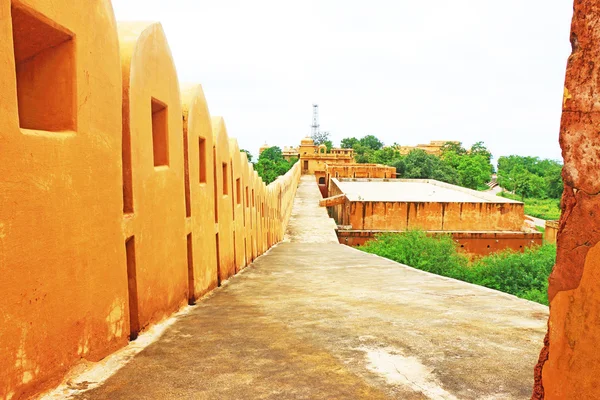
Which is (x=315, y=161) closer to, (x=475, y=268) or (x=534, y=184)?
(x=534, y=184)

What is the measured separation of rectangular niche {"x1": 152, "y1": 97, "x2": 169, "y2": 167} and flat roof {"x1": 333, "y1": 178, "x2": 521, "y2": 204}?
20.2 meters

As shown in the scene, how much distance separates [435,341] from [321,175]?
141 ft

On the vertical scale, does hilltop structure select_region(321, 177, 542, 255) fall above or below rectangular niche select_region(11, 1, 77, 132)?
below

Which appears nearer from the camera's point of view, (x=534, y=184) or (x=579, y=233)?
(x=579, y=233)

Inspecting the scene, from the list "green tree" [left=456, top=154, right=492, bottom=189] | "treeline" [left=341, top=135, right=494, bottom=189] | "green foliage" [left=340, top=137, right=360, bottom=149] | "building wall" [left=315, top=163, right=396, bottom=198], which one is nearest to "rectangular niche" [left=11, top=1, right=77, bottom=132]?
"building wall" [left=315, top=163, right=396, bottom=198]

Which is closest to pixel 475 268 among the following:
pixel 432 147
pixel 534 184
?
pixel 534 184

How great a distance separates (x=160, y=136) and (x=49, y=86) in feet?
4.27

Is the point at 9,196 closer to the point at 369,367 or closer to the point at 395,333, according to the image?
the point at 369,367

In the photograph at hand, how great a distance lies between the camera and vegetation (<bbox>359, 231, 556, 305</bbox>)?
46.6 ft

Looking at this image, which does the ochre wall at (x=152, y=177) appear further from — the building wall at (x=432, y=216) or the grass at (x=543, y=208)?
the grass at (x=543, y=208)

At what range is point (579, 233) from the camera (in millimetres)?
1561

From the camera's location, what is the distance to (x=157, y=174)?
329 cm

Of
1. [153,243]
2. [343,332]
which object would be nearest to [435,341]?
[343,332]

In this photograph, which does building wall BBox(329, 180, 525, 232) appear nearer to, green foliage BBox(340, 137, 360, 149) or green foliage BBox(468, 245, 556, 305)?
green foliage BBox(468, 245, 556, 305)
